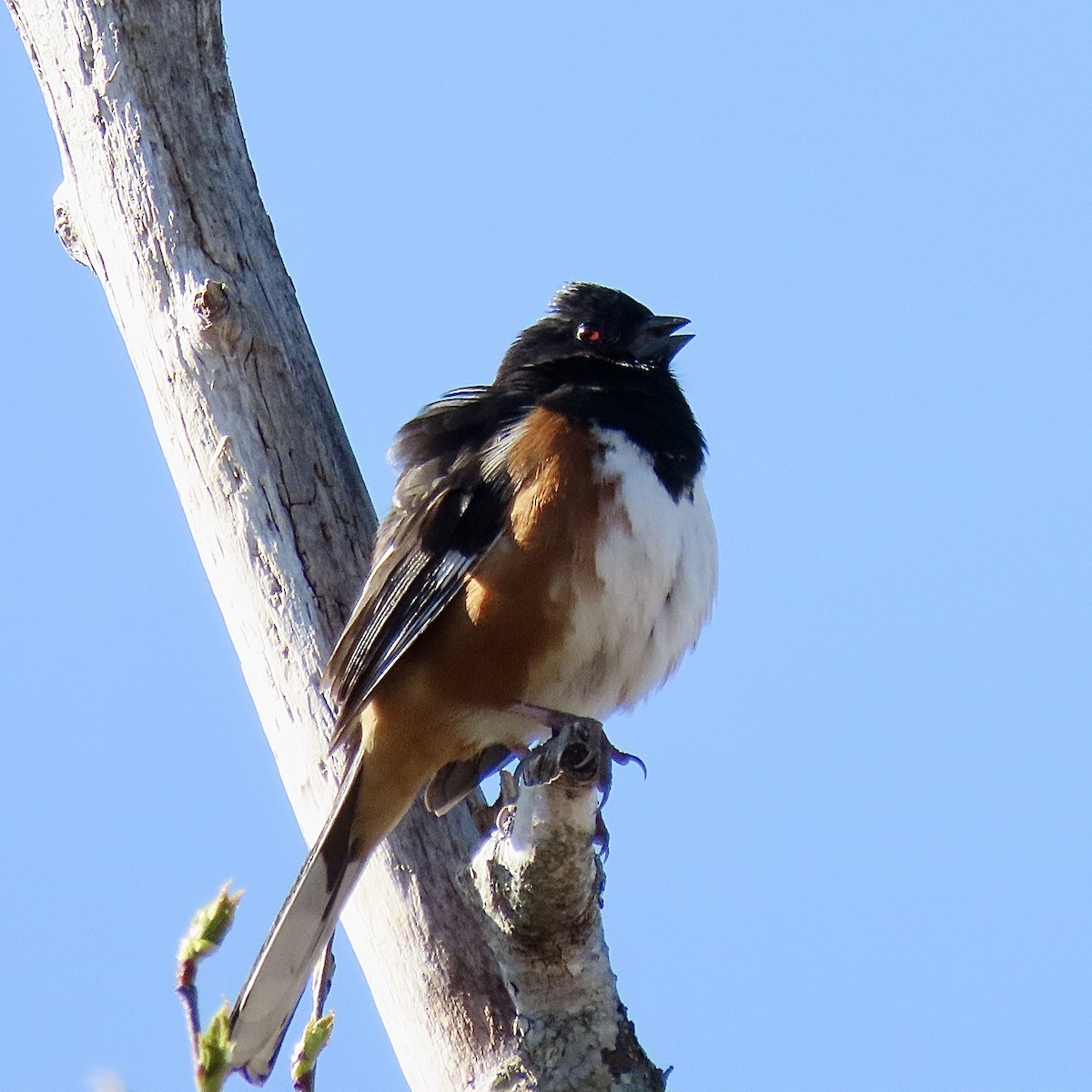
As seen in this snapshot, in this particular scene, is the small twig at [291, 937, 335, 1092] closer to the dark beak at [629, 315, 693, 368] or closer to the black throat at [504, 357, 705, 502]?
the black throat at [504, 357, 705, 502]

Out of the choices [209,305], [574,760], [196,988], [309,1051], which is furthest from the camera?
[209,305]

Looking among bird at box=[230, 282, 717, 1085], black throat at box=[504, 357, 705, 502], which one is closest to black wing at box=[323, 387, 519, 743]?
bird at box=[230, 282, 717, 1085]

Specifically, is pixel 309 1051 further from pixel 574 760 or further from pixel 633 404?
pixel 633 404

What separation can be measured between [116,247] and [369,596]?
3.47ft

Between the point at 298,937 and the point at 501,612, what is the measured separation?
81cm

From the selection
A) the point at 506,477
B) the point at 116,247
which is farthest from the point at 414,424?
the point at 116,247

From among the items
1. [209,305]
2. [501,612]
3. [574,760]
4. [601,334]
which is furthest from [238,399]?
[574,760]

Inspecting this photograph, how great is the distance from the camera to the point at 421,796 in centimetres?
353

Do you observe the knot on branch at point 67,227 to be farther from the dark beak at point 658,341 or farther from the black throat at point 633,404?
the dark beak at point 658,341

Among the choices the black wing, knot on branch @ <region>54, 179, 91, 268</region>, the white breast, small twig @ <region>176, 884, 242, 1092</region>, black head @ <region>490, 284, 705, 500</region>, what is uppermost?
knot on branch @ <region>54, 179, 91, 268</region>

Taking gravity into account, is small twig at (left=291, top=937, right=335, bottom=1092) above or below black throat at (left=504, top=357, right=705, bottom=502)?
below

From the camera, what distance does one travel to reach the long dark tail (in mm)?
3023

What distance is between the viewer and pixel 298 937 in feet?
10.6

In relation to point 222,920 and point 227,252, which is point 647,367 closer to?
point 227,252
